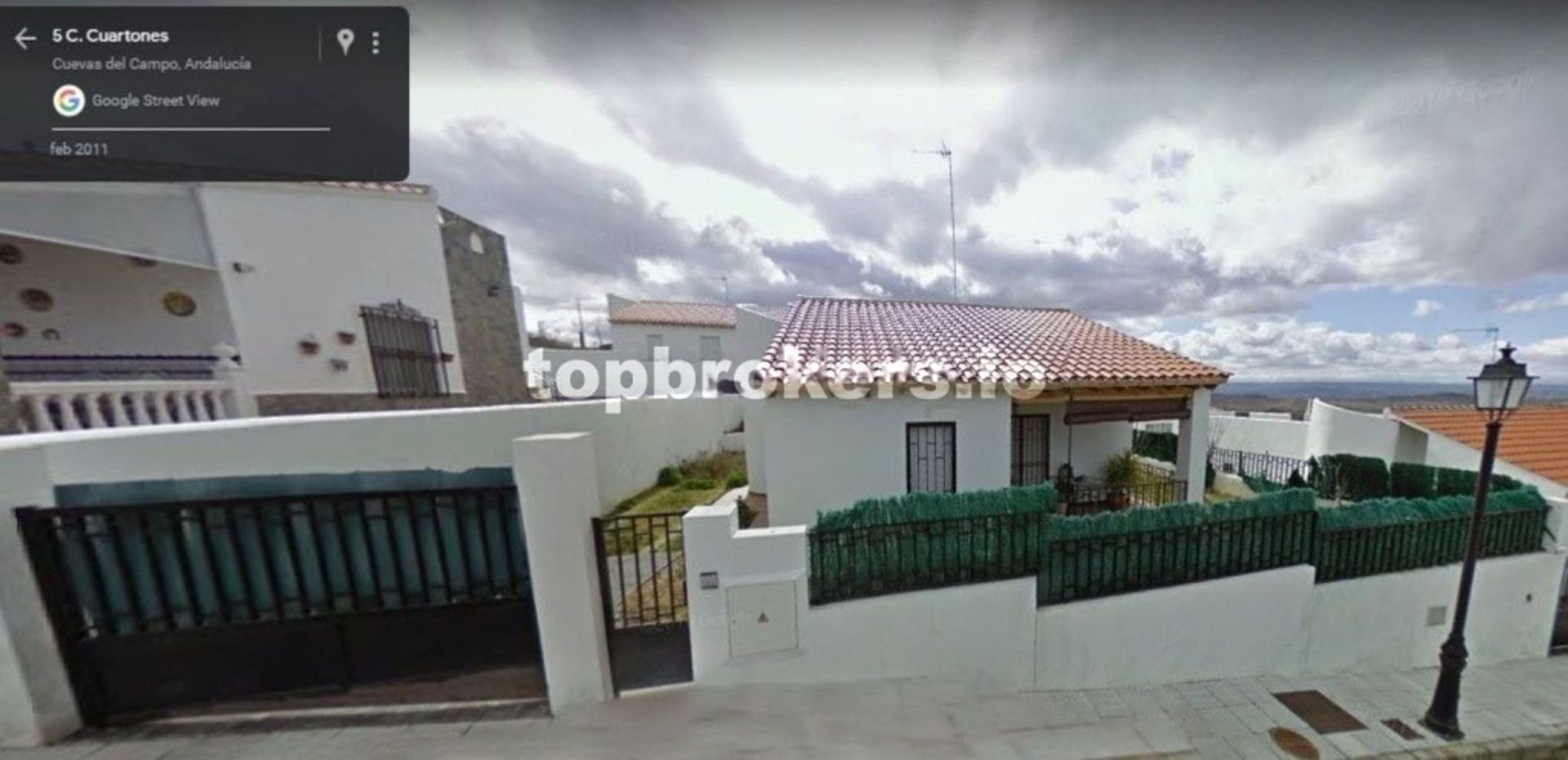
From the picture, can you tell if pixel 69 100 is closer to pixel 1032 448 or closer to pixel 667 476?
pixel 667 476

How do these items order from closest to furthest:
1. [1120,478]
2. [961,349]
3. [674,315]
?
1. [961,349]
2. [1120,478]
3. [674,315]

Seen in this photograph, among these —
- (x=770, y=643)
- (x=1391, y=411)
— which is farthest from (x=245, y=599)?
(x=1391, y=411)

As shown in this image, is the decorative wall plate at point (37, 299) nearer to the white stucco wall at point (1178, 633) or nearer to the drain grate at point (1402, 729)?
the white stucco wall at point (1178, 633)

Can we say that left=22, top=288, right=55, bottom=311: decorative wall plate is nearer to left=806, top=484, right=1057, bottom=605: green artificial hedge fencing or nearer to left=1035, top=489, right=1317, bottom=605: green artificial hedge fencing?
left=806, top=484, right=1057, bottom=605: green artificial hedge fencing

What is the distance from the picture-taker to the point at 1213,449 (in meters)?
14.0

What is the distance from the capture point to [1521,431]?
9.37 meters

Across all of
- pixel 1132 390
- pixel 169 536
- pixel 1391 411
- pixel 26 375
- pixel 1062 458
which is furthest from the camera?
pixel 1391 411

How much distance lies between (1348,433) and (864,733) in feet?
50.8

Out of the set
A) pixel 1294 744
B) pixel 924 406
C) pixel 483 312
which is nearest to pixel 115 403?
pixel 483 312

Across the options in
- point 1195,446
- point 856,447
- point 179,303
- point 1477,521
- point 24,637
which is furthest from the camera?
point 1195,446

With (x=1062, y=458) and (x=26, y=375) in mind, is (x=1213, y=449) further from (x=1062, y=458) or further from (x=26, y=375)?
(x=26, y=375)

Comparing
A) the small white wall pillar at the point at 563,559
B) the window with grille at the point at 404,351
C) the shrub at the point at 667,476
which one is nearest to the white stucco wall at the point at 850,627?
the small white wall pillar at the point at 563,559

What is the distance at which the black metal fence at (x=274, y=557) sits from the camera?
2.91 m

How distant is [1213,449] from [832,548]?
1592 cm
